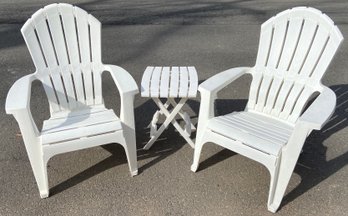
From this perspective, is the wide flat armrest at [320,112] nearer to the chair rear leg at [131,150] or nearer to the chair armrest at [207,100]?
the chair armrest at [207,100]

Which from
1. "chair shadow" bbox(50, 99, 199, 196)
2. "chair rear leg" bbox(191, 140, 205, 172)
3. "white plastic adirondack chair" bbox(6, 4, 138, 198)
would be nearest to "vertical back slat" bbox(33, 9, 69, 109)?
"white plastic adirondack chair" bbox(6, 4, 138, 198)

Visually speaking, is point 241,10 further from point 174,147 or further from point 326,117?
point 326,117

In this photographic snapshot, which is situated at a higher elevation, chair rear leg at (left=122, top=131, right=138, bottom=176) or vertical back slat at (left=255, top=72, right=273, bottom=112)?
Answer: vertical back slat at (left=255, top=72, right=273, bottom=112)

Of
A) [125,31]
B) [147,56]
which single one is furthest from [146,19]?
[147,56]

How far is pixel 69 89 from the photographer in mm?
3107

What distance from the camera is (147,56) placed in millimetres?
5133

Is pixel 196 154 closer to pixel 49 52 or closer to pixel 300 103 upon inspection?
pixel 300 103

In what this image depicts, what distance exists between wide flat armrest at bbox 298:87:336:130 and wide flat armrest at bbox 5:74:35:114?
1801 millimetres

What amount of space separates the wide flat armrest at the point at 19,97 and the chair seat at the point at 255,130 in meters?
1.31

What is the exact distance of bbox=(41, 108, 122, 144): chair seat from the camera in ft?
8.26

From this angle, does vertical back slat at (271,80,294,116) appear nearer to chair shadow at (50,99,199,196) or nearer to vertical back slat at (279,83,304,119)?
vertical back slat at (279,83,304,119)

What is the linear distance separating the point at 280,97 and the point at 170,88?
3.14 ft

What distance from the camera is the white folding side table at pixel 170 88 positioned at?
2.81 metres

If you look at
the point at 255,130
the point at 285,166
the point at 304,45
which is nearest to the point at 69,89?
the point at 255,130
